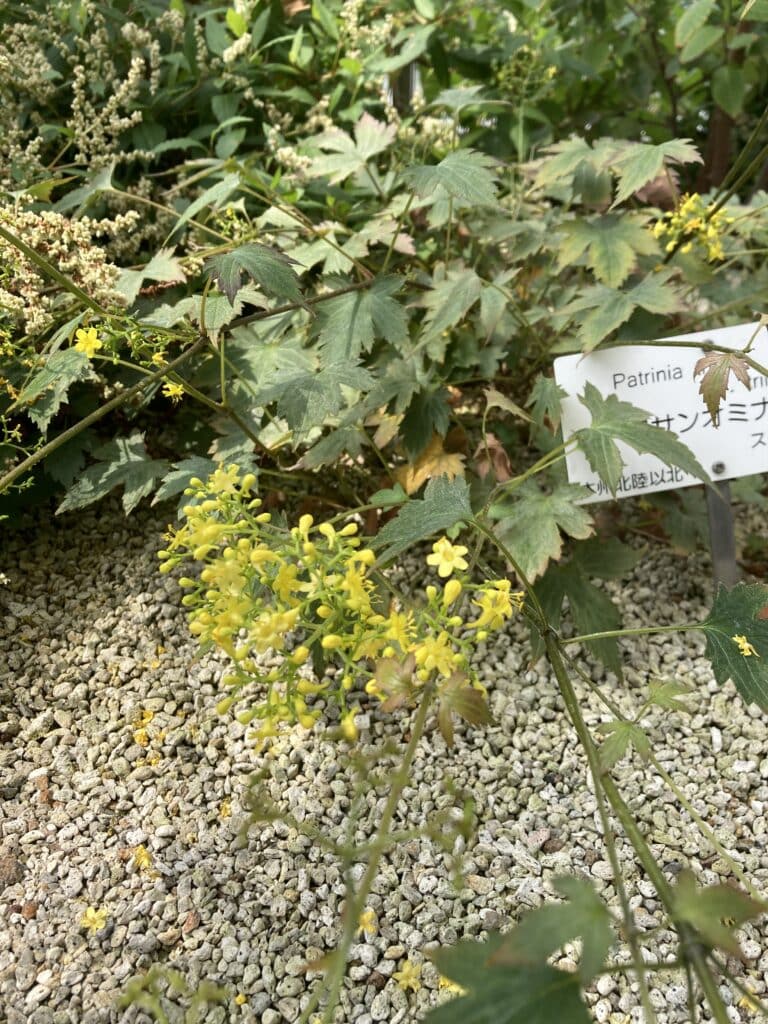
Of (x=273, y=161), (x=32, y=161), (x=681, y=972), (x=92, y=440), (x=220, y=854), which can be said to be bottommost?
(x=681, y=972)

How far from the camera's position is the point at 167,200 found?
175 cm

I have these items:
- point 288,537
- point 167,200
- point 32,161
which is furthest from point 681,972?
point 32,161

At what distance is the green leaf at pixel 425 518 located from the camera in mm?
968

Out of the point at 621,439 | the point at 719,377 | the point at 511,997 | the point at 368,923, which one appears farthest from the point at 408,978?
the point at 719,377

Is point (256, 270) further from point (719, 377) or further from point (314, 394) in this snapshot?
point (719, 377)

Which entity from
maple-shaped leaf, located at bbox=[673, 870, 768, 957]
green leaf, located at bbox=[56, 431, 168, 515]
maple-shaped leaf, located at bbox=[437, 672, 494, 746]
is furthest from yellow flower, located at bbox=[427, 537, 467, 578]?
green leaf, located at bbox=[56, 431, 168, 515]

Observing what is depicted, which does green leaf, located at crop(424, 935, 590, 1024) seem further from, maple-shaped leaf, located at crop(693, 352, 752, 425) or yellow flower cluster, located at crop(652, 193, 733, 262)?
yellow flower cluster, located at crop(652, 193, 733, 262)

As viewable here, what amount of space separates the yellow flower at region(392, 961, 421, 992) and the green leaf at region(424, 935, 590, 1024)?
0.40 meters

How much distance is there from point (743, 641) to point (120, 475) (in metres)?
1.00

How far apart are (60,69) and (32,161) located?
0.36 metres

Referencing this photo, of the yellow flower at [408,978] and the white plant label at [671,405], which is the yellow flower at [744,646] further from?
the yellow flower at [408,978]

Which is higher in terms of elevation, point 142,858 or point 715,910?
Result: point 715,910

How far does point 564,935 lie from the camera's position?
25.3 inches

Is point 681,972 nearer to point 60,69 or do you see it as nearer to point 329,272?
point 329,272
